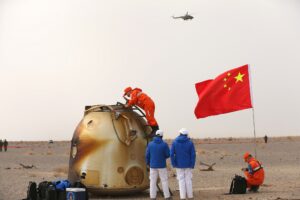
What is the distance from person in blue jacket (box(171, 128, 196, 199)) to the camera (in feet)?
47.9

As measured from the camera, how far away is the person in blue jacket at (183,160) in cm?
1461

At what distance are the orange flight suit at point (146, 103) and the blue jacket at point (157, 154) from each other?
1.59m

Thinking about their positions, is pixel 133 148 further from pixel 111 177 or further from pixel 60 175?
pixel 60 175

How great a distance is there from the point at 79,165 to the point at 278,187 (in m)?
7.36

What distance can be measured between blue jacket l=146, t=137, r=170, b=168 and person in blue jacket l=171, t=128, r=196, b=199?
0.24 meters

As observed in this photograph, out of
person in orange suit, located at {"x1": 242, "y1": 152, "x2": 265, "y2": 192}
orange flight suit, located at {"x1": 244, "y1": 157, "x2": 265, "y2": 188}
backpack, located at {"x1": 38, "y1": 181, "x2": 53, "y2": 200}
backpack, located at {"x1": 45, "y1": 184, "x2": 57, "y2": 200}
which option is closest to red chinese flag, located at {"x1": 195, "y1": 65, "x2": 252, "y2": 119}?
person in orange suit, located at {"x1": 242, "y1": 152, "x2": 265, "y2": 192}

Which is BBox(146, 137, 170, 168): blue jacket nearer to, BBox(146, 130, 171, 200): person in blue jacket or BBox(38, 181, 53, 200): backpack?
BBox(146, 130, 171, 200): person in blue jacket

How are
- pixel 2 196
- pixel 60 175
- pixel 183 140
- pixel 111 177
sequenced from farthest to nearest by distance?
pixel 60 175 → pixel 2 196 → pixel 111 177 → pixel 183 140

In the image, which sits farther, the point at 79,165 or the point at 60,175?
the point at 60,175

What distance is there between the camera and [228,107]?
18297mm

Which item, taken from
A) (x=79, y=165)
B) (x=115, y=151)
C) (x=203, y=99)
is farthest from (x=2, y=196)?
(x=203, y=99)

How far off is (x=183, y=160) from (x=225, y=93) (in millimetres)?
4508

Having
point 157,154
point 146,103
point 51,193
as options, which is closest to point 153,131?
point 146,103

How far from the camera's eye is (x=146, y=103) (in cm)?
1639
